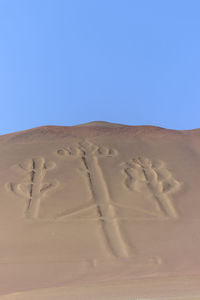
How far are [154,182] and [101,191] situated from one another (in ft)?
2.34

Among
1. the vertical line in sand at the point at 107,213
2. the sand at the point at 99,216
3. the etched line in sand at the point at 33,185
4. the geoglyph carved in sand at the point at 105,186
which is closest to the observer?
the sand at the point at 99,216

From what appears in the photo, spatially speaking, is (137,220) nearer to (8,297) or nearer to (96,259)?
(96,259)

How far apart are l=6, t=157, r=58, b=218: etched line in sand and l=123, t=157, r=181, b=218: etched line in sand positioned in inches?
39.2

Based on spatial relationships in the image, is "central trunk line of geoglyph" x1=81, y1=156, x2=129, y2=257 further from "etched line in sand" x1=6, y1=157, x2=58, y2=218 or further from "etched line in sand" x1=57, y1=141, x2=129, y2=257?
"etched line in sand" x1=6, y1=157, x2=58, y2=218

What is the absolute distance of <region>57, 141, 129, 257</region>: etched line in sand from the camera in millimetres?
2662

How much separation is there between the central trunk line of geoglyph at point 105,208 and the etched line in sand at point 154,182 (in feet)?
1.13

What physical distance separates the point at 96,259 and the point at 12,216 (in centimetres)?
112

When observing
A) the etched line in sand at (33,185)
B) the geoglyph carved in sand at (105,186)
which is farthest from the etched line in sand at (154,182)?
the etched line in sand at (33,185)

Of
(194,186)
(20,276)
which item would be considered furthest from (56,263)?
(194,186)

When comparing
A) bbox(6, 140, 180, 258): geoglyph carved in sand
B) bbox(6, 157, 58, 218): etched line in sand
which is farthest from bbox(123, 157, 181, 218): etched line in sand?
bbox(6, 157, 58, 218): etched line in sand

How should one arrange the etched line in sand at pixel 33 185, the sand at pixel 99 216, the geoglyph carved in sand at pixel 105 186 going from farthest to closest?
the etched line in sand at pixel 33 185 → the geoglyph carved in sand at pixel 105 186 → the sand at pixel 99 216

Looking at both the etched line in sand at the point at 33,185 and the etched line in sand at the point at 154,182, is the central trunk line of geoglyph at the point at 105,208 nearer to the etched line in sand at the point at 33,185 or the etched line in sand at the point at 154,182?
the etched line in sand at the point at 154,182

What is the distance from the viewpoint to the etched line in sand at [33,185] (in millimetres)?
3320

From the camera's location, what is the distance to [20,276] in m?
2.09
